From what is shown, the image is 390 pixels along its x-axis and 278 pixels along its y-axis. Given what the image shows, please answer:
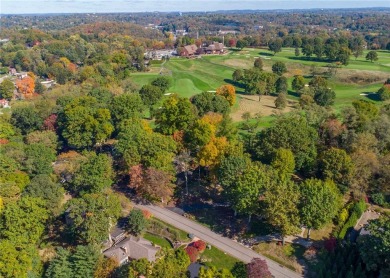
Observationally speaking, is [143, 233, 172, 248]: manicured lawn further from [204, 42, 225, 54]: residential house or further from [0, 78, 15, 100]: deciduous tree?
[204, 42, 225, 54]: residential house

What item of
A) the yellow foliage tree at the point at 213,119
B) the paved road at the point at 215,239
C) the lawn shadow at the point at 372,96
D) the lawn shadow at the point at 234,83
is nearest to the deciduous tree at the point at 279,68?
the lawn shadow at the point at 234,83

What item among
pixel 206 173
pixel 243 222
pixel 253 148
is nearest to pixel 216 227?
pixel 243 222

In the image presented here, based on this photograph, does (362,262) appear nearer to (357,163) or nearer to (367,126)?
(357,163)

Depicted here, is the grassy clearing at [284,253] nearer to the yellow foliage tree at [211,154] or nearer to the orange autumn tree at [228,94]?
the yellow foliage tree at [211,154]

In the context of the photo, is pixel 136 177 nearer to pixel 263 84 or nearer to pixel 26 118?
pixel 26 118

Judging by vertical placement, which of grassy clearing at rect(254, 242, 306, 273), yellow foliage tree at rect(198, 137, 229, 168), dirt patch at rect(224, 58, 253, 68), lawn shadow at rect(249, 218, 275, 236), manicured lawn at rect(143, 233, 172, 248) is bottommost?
manicured lawn at rect(143, 233, 172, 248)

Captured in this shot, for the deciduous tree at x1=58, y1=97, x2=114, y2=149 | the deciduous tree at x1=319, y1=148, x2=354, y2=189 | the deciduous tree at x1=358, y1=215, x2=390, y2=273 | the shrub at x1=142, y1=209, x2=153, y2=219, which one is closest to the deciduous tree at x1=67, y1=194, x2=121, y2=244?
the shrub at x1=142, y1=209, x2=153, y2=219
